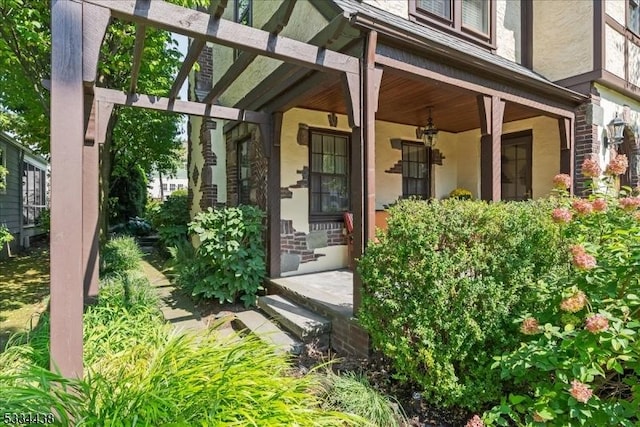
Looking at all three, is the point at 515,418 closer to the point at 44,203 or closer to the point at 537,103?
the point at 537,103

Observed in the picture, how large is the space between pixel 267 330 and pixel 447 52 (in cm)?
367

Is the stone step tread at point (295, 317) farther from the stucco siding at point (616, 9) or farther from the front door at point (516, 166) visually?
the stucco siding at point (616, 9)

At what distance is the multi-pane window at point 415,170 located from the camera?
292 inches

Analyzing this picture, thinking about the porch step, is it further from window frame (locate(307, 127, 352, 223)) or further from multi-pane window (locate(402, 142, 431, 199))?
multi-pane window (locate(402, 142, 431, 199))

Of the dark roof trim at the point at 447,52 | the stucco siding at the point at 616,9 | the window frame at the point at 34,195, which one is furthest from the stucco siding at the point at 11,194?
the stucco siding at the point at 616,9

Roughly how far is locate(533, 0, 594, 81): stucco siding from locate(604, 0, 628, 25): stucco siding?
0.40 metres

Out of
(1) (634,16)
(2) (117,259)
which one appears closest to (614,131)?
(1) (634,16)

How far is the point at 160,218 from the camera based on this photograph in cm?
938

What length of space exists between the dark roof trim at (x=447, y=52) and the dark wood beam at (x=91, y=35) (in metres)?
1.98

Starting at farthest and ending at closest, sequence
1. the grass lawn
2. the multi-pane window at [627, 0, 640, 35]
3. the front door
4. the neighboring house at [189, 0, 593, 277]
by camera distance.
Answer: the front door, the multi-pane window at [627, 0, 640, 35], the grass lawn, the neighboring house at [189, 0, 593, 277]

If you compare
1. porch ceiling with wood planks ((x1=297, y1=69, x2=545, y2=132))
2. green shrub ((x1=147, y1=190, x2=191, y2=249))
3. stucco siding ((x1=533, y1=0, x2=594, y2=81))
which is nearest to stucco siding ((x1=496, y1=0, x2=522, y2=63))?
stucco siding ((x1=533, y1=0, x2=594, y2=81))

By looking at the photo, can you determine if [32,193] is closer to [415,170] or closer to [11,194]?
[11,194]

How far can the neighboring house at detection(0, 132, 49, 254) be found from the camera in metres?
9.63

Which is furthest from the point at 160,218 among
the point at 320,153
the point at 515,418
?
the point at 515,418
